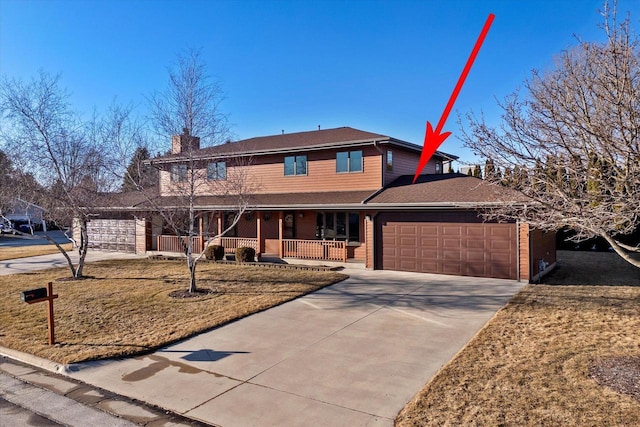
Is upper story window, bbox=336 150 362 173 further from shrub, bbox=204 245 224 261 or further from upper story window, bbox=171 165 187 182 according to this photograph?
upper story window, bbox=171 165 187 182

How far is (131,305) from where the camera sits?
10.7 metres

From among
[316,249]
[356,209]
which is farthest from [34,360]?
[316,249]

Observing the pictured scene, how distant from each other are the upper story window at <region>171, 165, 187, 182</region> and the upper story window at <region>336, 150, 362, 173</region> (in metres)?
7.59

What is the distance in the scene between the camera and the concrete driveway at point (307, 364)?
516 cm

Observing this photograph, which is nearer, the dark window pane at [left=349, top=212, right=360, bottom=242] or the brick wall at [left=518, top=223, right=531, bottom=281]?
the brick wall at [left=518, top=223, right=531, bottom=281]

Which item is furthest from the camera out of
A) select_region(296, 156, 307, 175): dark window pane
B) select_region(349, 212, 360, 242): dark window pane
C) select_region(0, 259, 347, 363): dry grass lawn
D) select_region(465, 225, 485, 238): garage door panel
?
select_region(296, 156, 307, 175): dark window pane

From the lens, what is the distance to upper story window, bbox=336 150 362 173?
17.8 metres

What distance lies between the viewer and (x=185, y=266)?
17703mm

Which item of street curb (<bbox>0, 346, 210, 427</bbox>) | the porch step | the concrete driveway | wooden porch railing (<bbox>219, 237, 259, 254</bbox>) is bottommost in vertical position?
street curb (<bbox>0, 346, 210, 427</bbox>)

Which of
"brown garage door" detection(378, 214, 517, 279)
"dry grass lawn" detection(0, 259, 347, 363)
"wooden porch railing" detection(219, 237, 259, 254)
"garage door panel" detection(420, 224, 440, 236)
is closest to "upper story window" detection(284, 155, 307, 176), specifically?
"wooden porch railing" detection(219, 237, 259, 254)

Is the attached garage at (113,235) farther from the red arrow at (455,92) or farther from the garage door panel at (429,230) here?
the red arrow at (455,92)

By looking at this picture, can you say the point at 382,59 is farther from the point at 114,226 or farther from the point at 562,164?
the point at 114,226

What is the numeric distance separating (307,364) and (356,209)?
394 inches

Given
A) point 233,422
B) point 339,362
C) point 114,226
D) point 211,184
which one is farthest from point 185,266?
point 233,422
